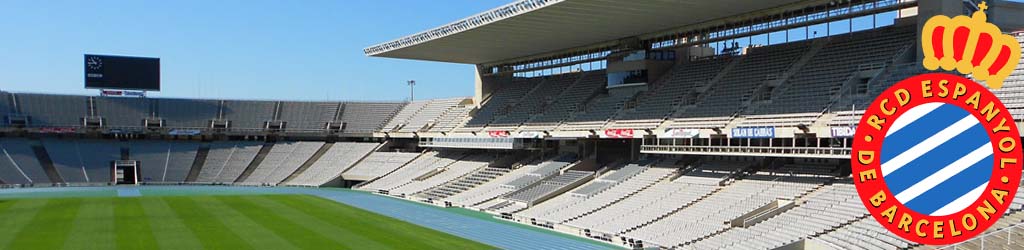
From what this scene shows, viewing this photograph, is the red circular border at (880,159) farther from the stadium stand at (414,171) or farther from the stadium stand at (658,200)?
the stadium stand at (414,171)

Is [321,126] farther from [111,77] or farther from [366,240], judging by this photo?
[366,240]

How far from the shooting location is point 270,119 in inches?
2512

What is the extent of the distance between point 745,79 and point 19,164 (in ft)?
149

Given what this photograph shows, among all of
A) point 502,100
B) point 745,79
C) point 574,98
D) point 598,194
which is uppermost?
point 745,79

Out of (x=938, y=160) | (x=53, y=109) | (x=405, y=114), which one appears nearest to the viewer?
(x=938, y=160)

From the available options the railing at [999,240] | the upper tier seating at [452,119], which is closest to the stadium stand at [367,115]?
the upper tier seating at [452,119]

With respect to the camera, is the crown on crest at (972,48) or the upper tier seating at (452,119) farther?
the upper tier seating at (452,119)

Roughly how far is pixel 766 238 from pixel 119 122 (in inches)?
2019

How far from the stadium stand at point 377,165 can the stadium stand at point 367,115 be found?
523cm

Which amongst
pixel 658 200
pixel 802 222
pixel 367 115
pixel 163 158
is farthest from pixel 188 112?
pixel 802 222

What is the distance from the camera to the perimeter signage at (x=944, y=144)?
473cm

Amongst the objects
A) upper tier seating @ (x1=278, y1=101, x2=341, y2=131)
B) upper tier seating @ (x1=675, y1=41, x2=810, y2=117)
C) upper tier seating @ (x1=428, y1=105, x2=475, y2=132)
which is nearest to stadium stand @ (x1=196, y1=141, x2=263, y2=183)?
upper tier seating @ (x1=278, y1=101, x2=341, y2=131)

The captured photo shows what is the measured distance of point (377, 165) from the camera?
2231 inches

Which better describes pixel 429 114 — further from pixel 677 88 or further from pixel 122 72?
pixel 677 88
